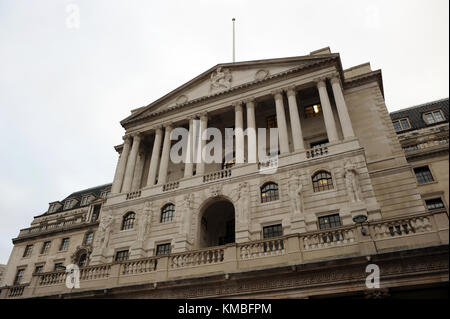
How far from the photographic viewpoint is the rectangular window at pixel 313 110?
30.3m

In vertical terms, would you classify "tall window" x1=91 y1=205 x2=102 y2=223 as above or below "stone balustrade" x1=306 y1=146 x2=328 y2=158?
above

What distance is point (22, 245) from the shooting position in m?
49.0

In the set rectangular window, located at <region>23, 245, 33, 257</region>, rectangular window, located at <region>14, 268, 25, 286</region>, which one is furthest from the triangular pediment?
rectangular window, located at <region>14, 268, 25, 286</region>

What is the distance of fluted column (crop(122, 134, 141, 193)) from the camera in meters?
30.7

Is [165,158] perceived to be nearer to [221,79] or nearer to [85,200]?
[221,79]

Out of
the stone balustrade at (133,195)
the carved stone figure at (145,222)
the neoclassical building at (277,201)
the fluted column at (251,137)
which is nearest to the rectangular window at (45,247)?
the neoclassical building at (277,201)

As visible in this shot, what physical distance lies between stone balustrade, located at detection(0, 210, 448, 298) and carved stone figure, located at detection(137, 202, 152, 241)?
13.7 ft

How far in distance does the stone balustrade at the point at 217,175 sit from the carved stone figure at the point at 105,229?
892 centimetres

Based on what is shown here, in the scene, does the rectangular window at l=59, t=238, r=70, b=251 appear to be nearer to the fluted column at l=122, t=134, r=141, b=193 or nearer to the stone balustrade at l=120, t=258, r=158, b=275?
the fluted column at l=122, t=134, r=141, b=193

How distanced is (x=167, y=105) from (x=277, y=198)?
1772 cm

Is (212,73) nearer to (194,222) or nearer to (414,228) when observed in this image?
(194,222)

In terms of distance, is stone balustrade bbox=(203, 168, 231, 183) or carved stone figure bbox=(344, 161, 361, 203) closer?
carved stone figure bbox=(344, 161, 361, 203)

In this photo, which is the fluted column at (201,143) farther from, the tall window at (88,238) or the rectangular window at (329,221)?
the tall window at (88,238)
